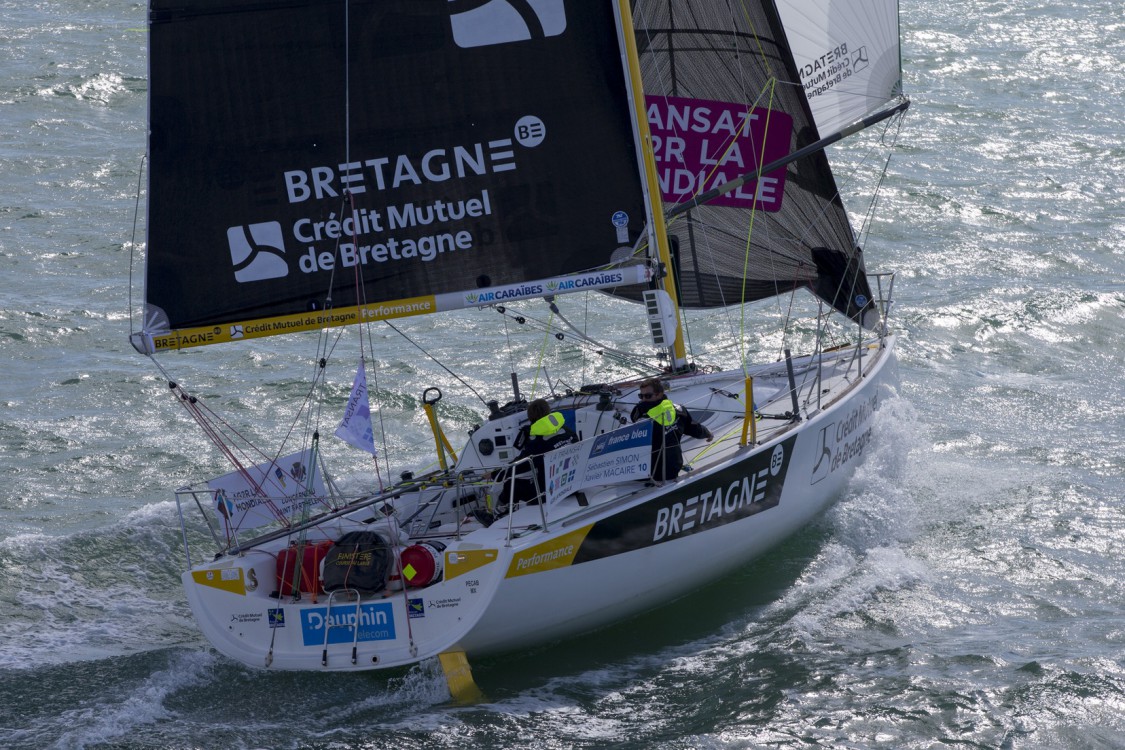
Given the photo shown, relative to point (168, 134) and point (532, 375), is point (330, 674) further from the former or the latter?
point (532, 375)

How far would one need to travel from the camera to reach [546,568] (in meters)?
9.62

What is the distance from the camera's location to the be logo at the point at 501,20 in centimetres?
1061

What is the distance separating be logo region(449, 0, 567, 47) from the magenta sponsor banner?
9.46 ft

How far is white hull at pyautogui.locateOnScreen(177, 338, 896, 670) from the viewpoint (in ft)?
31.1

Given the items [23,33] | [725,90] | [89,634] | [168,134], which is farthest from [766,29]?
[23,33]

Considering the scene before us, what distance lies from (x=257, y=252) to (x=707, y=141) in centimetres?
498

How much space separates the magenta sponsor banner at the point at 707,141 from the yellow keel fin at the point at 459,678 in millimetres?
5733

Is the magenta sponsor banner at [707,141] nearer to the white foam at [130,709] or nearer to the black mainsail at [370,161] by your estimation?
the black mainsail at [370,161]

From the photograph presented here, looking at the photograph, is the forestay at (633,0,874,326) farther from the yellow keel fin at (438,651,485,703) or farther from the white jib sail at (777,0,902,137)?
the yellow keel fin at (438,651,485,703)

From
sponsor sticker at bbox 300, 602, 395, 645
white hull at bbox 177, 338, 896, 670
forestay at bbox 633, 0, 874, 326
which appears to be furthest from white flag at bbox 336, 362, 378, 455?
forestay at bbox 633, 0, 874, 326

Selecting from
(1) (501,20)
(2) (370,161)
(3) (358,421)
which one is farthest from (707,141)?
(3) (358,421)

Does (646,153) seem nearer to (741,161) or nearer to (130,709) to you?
(741,161)

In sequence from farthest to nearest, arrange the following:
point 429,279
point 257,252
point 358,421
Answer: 1. point 429,279
2. point 257,252
3. point 358,421

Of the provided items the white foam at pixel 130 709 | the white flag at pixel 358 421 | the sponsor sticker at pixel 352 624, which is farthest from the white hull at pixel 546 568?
the white flag at pixel 358 421
